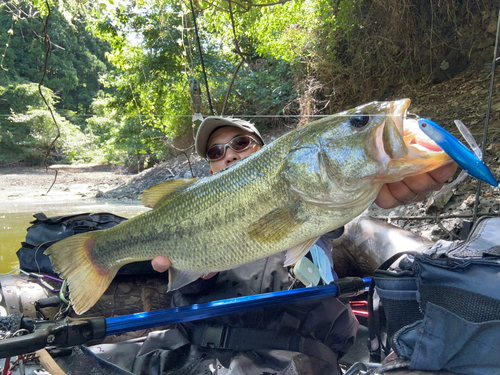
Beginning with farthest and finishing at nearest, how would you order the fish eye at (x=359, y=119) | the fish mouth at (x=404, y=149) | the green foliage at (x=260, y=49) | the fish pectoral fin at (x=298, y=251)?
the green foliage at (x=260, y=49)
the fish pectoral fin at (x=298, y=251)
the fish eye at (x=359, y=119)
the fish mouth at (x=404, y=149)

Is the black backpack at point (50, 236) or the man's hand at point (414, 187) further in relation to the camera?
the black backpack at point (50, 236)

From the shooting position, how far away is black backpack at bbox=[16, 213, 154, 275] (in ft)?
8.14

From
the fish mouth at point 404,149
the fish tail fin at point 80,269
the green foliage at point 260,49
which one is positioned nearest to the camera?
the fish mouth at point 404,149

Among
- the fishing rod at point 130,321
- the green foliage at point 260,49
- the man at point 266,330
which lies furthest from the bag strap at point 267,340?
the green foliage at point 260,49

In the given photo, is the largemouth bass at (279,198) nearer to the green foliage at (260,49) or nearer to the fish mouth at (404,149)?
the fish mouth at (404,149)

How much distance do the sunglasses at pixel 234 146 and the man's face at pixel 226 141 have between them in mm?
24

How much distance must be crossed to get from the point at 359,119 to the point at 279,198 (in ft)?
1.53

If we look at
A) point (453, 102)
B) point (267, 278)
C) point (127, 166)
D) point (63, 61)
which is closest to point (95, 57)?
point (63, 61)

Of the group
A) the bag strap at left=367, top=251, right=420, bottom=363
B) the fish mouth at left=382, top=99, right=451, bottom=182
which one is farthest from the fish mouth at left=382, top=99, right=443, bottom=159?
the bag strap at left=367, top=251, right=420, bottom=363

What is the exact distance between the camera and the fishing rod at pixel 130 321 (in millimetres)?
1380

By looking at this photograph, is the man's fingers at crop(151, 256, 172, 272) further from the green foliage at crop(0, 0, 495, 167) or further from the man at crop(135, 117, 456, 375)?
the green foliage at crop(0, 0, 495, 167)

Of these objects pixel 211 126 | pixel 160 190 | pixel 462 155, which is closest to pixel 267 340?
pixel 160 190

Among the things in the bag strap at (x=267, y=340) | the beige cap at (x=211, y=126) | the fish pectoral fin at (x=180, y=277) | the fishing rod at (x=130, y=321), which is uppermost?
the beige cap at (x=211, y=126)

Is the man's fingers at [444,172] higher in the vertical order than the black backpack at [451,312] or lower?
higher
